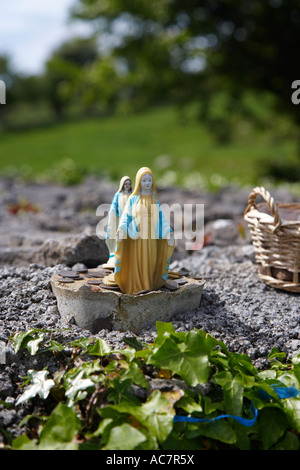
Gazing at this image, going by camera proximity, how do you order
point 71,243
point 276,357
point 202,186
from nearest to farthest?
point 276,357 → point 71,243 → point 202,186

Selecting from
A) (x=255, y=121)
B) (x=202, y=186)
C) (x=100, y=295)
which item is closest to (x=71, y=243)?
(x=100, y=295)

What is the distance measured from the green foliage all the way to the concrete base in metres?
0.24

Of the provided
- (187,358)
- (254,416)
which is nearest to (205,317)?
(187,358)

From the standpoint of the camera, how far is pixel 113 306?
2.75m

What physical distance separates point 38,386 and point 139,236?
0.95 meters

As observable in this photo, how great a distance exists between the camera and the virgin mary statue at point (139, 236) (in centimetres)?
275

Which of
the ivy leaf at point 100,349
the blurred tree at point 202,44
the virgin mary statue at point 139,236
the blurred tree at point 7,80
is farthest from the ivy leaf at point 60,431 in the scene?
the blurred tree at point 7,80

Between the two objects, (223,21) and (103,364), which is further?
(223,21)

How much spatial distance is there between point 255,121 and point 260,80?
161 cm

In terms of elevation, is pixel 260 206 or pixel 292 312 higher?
pixel 260 206

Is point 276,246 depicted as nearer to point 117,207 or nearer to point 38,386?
point 117,207

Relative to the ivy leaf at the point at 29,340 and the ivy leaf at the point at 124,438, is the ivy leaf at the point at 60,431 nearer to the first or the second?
the ivy leaf at the point at 124,438

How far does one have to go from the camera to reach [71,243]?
374 cm

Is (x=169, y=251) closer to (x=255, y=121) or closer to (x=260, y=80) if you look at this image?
(x=260, y=80)
